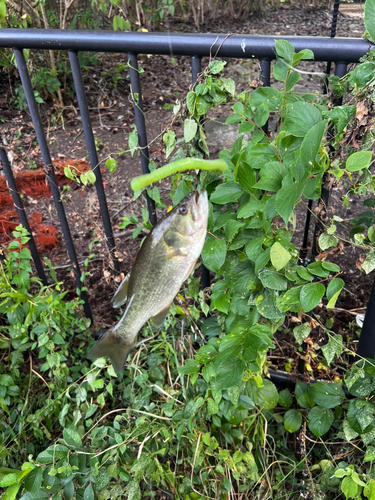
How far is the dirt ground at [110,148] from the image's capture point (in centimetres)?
269

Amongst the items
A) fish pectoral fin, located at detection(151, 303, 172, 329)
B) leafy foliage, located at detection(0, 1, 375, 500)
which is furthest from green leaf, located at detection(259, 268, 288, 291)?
fish pectoral fin, located at detection(151, 303, 172, 329)

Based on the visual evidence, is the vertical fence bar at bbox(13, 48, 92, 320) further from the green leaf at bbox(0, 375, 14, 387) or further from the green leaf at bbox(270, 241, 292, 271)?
the green leaf at bbox(270, 241, 292, 271)

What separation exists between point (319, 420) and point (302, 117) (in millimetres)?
1183

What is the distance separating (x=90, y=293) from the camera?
2.72 meters

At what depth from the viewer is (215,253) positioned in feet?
4.29

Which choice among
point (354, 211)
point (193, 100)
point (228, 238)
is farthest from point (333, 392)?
point (354, 211)

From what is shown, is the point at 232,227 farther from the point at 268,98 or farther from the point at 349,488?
the point at 349,488

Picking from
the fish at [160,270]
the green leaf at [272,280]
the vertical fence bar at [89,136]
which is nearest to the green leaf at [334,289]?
the green leaf at [272,280]

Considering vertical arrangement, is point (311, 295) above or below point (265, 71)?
below

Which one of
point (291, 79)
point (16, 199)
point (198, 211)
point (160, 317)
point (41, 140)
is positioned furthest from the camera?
point (16, 199)

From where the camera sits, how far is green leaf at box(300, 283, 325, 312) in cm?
132

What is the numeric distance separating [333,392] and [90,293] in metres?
1.55

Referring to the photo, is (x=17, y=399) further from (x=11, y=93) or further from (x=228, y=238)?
(x=11, y=93)

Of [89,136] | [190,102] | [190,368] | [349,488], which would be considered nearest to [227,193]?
[190,102]
